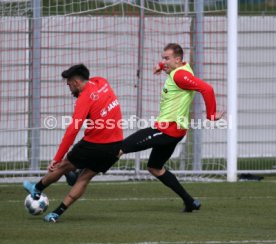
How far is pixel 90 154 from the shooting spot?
11.1 m

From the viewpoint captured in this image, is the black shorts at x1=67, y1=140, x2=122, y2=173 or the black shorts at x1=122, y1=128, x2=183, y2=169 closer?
the black shorts at x1=67, y1=140, x2=122, y2=173

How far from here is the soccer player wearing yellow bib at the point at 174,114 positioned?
39.3 feet

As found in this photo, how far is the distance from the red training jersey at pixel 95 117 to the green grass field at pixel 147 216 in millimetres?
905

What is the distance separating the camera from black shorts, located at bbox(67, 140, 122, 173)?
11102mm

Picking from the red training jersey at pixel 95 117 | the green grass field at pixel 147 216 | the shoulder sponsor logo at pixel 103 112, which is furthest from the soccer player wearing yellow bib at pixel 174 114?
the shoulder sponsor logo at pixel 103 112

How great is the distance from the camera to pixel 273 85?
18297 millimetres

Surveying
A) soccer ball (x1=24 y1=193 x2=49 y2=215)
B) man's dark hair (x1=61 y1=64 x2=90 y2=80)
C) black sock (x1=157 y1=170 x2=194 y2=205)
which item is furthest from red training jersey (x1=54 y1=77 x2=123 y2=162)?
black sock (x1=157 y1=170 x2=194 y2=205)

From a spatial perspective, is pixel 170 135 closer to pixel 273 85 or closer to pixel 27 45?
pixel 27 45

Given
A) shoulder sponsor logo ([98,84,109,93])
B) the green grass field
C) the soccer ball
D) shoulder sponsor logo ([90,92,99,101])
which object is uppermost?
shoulder sponsor logo ([98,84,109,93])

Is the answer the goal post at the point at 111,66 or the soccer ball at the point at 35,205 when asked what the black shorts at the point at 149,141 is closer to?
the soccer ball at the point at 35,205

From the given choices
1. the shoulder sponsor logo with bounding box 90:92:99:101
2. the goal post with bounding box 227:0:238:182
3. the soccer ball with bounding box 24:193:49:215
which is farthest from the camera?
the goal post with bounding box 227:0:238:182

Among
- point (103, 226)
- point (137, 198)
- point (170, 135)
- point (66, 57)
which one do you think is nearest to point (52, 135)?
point (66, 57)

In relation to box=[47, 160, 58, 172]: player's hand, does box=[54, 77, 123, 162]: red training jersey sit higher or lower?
higher

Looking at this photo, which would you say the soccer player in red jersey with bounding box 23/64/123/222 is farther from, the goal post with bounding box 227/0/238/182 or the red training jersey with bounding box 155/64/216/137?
the goal post with bounding box 227/0/238/182
